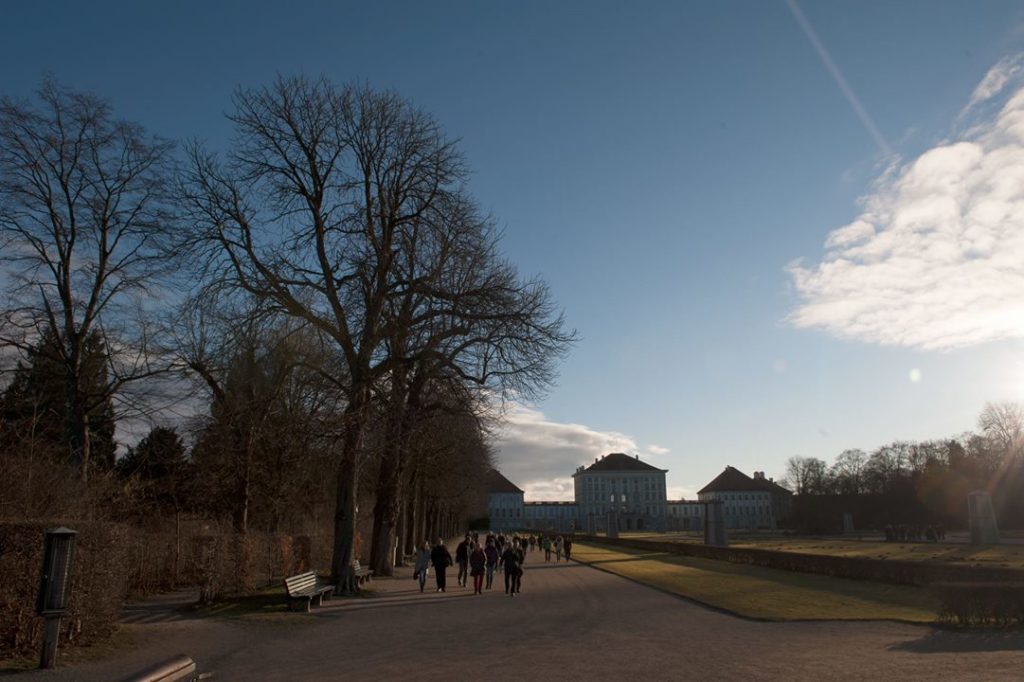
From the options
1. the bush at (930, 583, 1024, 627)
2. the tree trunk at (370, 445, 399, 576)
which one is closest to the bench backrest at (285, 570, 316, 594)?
the tree trunk at (370, 445, 399, 576)

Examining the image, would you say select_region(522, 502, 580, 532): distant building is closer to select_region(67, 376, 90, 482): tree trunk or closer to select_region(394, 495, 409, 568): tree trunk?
select_region(394, 495, 409, 568): tree trunk

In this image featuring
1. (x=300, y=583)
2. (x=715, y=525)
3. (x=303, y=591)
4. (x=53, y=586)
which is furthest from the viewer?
(x=715, y=525)

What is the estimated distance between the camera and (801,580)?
26.5m

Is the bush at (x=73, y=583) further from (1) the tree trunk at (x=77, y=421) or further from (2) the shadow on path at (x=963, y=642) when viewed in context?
(2) the shadow on path at (x=963, y=642)

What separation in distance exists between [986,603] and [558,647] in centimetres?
830

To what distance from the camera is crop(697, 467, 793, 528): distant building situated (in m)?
156

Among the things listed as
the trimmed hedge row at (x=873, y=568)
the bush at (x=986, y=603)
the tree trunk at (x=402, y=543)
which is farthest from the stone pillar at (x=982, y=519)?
the bush at (x=986, y=603)

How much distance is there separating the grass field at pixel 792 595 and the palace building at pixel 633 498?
125m

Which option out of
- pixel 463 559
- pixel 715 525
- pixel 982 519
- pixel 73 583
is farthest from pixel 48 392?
pixel 982 519

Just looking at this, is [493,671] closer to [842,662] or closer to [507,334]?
[842,662]

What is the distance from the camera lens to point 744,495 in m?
164

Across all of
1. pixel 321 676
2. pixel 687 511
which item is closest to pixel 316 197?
pixel 321 676

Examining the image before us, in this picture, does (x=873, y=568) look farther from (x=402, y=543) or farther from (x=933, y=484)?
(x=933, y=484)

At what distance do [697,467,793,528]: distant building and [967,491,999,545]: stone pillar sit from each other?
115 m
